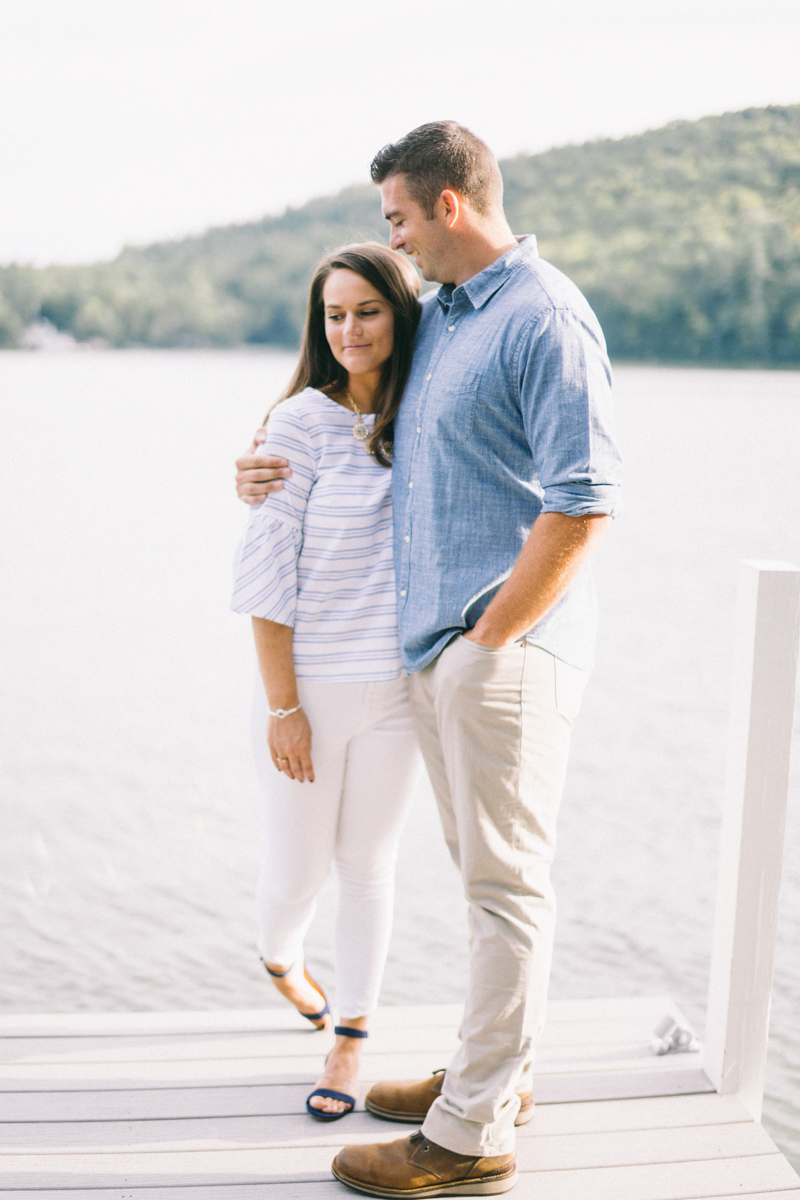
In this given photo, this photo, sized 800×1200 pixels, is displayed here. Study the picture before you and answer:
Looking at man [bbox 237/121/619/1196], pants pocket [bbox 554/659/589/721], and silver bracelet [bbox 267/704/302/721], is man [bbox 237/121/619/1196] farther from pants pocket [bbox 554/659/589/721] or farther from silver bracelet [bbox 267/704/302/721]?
silver bracelet [bbox 267/704/302/721]

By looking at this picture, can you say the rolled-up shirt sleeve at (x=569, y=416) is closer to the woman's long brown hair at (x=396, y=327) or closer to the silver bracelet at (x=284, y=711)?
the woman's long brown hair at (x=396, y=327)

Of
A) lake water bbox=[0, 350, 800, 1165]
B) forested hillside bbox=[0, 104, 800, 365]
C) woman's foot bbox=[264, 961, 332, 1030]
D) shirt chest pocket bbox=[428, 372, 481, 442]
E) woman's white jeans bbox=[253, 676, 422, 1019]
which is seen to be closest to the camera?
shirt chest pocket bbox=[428, 372, 481, 442]

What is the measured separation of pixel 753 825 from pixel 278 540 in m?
1.00

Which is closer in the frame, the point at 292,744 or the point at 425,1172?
the point at 425,1172

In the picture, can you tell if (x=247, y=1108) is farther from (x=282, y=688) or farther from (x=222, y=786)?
(x=222, y=786)

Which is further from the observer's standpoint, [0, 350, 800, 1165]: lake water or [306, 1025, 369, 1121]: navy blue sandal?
[0, 350, 800, 1165]: lake water

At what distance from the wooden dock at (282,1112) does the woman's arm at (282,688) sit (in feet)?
2.16

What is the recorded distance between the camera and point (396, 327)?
1781 millimetres

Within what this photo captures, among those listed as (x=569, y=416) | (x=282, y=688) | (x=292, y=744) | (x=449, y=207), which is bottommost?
(x=292, y=744)

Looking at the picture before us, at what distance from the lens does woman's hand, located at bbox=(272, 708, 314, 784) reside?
1.78m

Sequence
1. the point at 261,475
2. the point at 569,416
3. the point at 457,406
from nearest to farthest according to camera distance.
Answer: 1. the point at 569,416
2. the point at 457,406
3. the point at 261,475

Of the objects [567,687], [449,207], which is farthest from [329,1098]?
[449,207]

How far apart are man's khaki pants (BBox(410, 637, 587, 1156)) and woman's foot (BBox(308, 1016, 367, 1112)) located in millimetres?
222

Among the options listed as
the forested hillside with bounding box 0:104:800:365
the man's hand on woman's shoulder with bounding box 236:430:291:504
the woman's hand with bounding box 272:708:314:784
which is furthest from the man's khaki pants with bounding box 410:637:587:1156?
the forested hillside with bounding box 0:104:800:365
